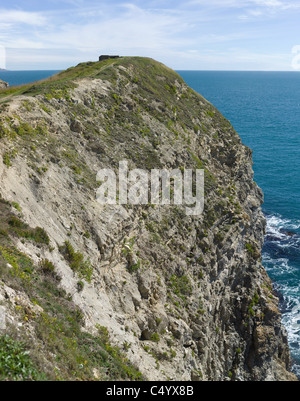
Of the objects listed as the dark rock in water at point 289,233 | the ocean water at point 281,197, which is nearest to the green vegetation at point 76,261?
the ocean water at point 281,197

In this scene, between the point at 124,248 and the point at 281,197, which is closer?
the point at 124,248

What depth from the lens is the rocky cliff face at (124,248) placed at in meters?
14.9

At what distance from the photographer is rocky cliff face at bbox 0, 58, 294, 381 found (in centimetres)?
1488

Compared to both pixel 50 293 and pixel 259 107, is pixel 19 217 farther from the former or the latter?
pixel 259 107

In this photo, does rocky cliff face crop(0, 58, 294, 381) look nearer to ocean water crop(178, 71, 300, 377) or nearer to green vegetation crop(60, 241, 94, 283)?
green vegetation crop(60, 241, 94, 283)

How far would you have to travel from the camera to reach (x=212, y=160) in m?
41.4

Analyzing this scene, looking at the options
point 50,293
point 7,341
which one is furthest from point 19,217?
point 7,341

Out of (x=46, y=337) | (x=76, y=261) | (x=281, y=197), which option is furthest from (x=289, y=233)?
(x=46, y=337)

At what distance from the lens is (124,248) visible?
24594 millimetres

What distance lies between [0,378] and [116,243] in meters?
15.0

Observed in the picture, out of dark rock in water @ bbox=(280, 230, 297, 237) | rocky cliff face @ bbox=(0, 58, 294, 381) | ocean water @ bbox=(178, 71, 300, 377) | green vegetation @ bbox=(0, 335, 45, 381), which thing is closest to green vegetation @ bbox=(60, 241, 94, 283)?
rocky cliff face @ bbox=(0, 58, 294, 381)

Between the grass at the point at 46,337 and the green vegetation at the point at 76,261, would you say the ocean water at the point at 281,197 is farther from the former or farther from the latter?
the grass at the point at 46,337

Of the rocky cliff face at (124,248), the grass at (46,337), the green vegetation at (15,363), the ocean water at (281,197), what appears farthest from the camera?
the ocean water at (281,197)

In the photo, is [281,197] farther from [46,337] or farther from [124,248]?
[46,337]
